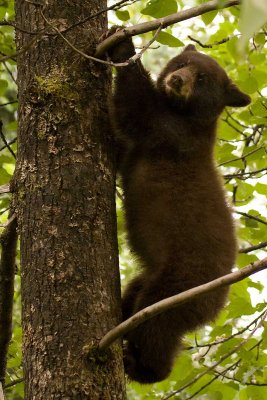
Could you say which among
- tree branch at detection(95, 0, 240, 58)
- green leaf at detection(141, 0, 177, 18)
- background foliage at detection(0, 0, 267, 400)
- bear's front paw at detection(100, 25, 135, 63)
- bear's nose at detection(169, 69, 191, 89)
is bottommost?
background foliage at detection(0, 0, 267, 400)

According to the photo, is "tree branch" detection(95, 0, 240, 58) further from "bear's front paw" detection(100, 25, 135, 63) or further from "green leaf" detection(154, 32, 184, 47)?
"green leaf" detection(154, 32, 184, 47)

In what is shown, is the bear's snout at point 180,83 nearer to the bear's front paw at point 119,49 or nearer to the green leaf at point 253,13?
the bear's front paw at point 119,49

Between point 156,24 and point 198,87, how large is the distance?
1744 mm

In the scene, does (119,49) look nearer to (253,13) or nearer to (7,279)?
(7,279)

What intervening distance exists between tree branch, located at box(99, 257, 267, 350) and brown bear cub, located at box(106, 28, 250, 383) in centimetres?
92

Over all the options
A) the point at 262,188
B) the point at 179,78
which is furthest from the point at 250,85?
the point at 262,188

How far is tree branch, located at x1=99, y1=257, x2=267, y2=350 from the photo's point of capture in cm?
213

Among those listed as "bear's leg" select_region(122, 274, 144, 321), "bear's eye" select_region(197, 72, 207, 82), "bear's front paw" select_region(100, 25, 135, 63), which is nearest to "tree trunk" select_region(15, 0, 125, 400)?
"bear's front paw" select_region(100, 25, 135, 63)

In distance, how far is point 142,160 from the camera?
4.08 meters

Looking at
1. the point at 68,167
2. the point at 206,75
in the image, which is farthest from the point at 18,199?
the point at 206,75

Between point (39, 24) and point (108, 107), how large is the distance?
Result: 0.62 m

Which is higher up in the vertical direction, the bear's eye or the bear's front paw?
the bear's front paw

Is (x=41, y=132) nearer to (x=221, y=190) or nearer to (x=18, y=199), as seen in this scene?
(x=18, y=199)

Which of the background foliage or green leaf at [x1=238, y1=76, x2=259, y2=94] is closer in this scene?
the background foliage
